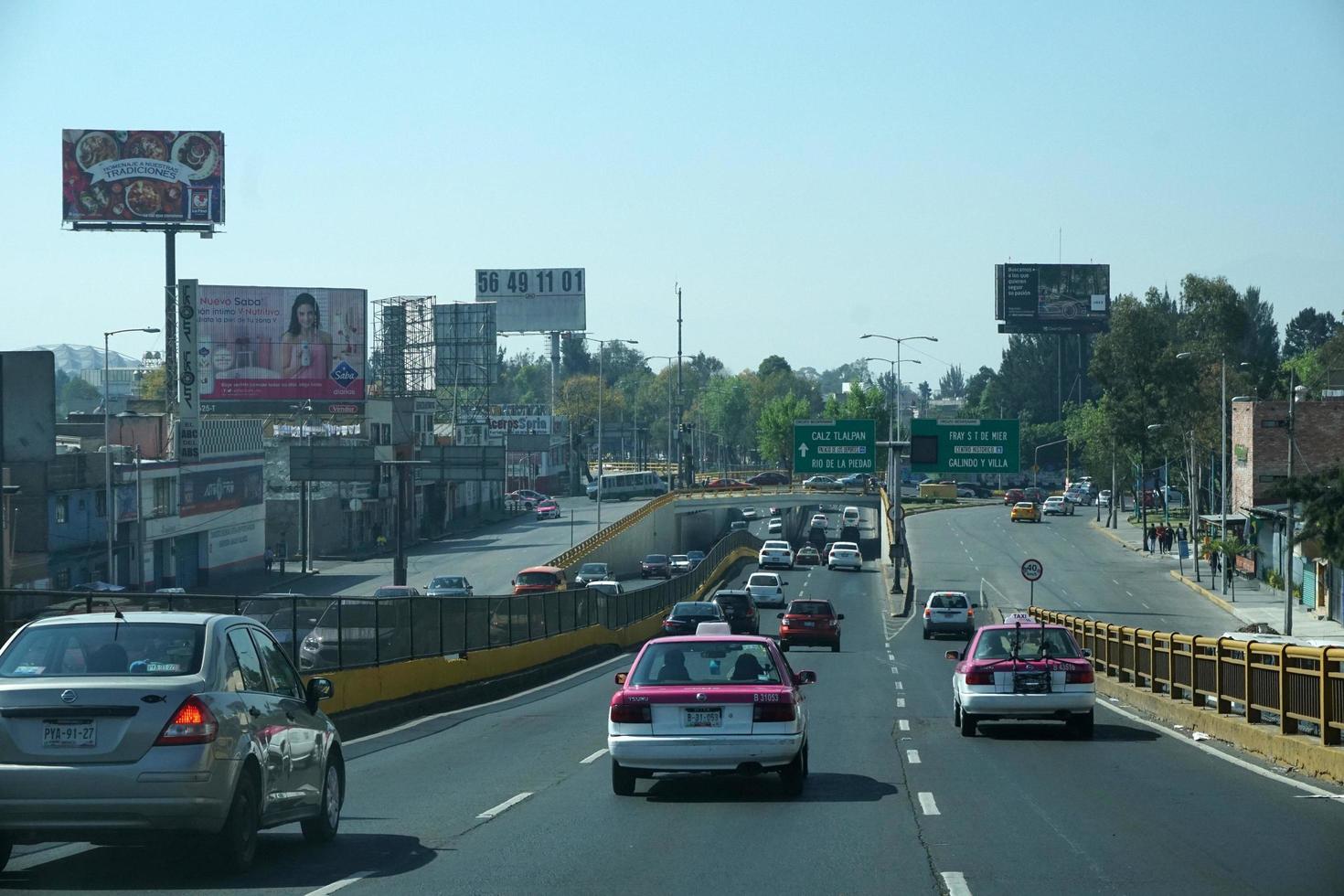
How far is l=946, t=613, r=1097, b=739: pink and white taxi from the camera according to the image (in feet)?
67.5

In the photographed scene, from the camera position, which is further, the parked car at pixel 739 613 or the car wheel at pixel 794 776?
the parked car at pixel 739 613

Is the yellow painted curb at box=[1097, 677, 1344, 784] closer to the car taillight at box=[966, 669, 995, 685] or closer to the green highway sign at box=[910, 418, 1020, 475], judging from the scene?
the car taillight at box=[966, 669, 995, 685]

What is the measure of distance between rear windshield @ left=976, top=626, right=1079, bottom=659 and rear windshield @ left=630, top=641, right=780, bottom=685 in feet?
22.2

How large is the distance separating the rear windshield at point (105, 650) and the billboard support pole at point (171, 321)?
76486 millimetres

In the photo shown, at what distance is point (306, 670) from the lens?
21.3 metres

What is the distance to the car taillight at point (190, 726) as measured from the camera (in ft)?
31.0

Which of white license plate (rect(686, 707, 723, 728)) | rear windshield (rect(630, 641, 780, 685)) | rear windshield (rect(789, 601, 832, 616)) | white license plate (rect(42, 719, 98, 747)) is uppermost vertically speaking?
white license plate (rect(42, 719, 98, 747))

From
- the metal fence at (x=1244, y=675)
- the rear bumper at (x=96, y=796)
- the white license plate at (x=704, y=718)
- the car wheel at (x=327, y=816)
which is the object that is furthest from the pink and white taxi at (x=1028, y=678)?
the rear bumper at (x=96, y=796)

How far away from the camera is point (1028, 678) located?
67.6ft

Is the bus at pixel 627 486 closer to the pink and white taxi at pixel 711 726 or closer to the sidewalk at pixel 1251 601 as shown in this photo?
the sidewalk at pixel 1251 601

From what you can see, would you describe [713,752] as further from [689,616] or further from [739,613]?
[739,613]

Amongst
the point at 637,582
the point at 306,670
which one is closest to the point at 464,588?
the point at 637,582

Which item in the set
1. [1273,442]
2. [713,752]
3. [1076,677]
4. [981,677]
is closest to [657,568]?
[1273,442]

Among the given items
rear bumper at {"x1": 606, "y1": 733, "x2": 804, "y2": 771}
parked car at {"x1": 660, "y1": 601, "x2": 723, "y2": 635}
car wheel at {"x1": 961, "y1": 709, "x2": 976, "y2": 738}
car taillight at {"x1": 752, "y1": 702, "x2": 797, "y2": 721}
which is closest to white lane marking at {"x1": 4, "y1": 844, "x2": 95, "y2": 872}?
rear bumper at {"x1": 606, "y1": 733, "x2": 804, "y2": 771}
